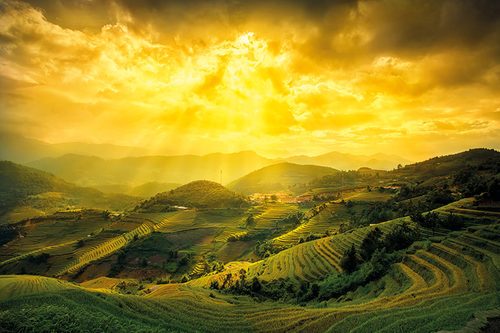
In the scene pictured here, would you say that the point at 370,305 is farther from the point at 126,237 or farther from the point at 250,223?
the point at 250,223

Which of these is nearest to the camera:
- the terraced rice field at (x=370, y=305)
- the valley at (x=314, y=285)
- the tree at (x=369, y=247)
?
the terraced rice field at (x=370, y=305)

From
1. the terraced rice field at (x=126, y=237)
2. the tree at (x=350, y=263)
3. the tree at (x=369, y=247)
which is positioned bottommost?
the terraced rice field at (x=126, y=237)

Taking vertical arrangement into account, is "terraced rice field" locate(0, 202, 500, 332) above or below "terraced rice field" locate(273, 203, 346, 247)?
above

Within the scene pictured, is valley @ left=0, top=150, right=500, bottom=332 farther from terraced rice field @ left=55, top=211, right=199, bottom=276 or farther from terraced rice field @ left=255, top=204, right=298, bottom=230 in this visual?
terraced rice field @ left=255, top=204, right=298, bottom=230

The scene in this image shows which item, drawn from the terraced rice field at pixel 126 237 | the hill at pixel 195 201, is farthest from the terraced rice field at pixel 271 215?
the terraced rice field at pixel 126 237

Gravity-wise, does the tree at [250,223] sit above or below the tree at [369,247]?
below

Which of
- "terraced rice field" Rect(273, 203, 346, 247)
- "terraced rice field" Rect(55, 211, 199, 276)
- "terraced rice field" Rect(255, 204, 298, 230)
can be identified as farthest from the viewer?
"terraced rice field" Rect(255, 204, 298, 230)

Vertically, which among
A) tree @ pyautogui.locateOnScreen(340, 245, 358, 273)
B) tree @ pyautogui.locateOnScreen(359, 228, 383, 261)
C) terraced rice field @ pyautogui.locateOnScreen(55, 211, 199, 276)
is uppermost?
tree @ pyautogui.locateOnScreen(359, 228, 383, 261)

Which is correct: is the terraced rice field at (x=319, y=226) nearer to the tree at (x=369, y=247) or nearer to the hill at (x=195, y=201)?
the tree at (x=369, y=247)

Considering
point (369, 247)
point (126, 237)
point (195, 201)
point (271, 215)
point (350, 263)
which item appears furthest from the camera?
point (195, 201)

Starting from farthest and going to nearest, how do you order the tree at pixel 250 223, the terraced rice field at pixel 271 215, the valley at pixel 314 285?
1. the terraced rice field at pixel 271 215
2. the tree at pixel 250 223
3. the valley at pixel 314 285

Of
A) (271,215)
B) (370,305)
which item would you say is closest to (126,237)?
(271,215)

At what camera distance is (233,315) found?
921 inches

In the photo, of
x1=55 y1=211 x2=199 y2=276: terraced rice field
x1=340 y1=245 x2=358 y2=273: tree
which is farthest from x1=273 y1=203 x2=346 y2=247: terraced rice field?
x1=55 y1=211 x2=199 y2=276: terraced rice field
